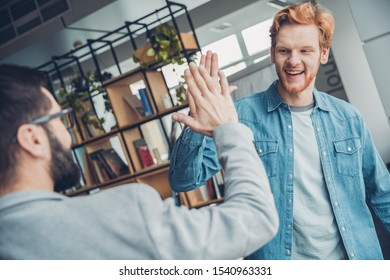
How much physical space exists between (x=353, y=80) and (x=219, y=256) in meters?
1.00

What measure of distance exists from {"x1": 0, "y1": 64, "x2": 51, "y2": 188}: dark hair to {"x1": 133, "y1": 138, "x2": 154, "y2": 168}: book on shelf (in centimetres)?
239

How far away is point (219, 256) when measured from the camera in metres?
0.60

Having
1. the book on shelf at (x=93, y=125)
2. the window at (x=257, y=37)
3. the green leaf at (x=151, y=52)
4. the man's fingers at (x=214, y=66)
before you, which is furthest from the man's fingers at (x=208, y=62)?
the book on shelf at (x=93, y=125)

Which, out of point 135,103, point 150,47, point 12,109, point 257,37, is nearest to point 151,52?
point 150,47

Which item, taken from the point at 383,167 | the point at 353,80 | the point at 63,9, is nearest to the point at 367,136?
the point at 383,167

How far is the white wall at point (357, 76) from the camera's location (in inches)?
51.2

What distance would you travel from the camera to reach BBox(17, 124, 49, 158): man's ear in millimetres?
666

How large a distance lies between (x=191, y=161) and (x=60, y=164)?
38 centimetres

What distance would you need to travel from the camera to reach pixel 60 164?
27.6 inches

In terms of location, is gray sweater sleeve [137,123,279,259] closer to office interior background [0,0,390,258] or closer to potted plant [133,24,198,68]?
office interior background [0,0,390,258]

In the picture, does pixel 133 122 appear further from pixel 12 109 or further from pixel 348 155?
pixel 12 109

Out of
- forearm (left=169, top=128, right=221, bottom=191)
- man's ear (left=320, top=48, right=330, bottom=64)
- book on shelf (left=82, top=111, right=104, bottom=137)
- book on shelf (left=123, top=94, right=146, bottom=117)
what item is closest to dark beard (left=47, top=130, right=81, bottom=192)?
forearm (left=169, top=128, right=221, bottom=191)

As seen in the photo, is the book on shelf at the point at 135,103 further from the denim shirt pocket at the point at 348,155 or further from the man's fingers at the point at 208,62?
the man's fingers at the point at 208,62
